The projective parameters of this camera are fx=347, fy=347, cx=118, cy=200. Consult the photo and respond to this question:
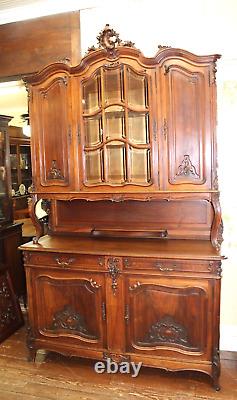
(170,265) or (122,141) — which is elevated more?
(122,141)

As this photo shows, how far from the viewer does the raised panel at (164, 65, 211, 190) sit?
2164mm

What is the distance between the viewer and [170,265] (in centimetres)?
216

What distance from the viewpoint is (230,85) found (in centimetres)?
253

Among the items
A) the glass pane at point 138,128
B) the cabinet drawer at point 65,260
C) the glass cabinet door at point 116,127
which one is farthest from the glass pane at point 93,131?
the cabinet drawer at point 65,260

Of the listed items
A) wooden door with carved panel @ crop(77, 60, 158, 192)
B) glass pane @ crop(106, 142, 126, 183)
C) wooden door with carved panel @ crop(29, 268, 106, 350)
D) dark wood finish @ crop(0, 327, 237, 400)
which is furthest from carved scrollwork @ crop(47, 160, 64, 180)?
dark wood finish @ crop(0, 327, 237, 400)

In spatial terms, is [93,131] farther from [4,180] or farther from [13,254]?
[13,254]

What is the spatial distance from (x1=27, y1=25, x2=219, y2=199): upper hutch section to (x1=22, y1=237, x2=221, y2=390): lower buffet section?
1.41 feet

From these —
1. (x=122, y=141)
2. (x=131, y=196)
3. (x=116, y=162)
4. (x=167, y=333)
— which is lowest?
(x=167, y=333)

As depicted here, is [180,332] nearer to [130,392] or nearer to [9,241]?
[130,392]

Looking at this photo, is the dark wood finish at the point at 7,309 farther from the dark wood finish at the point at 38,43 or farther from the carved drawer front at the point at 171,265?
the dark wood finish at the point at 38,43

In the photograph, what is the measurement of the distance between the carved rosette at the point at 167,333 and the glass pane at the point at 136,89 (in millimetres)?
1403

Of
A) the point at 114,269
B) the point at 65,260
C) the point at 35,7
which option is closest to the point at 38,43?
the point at 35,7

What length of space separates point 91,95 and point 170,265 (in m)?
1.25

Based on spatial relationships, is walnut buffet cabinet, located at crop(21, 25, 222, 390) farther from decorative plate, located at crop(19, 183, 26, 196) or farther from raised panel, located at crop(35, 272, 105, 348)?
decorative plate, located at crop(19, 183, 26, 196)
